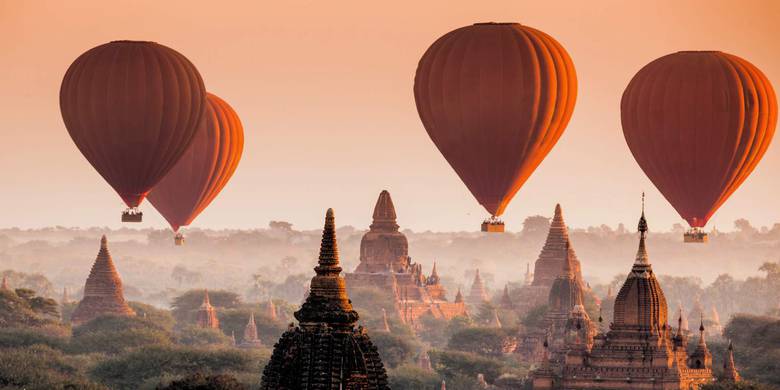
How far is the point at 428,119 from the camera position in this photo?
8162 cm

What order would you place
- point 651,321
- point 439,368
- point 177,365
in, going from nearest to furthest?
point 651,321 → point 177,365 → point 439,368

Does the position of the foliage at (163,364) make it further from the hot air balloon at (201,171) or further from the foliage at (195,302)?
the foliage at (195,302)

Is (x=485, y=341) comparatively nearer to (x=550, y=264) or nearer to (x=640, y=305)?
(x=550, y=264)

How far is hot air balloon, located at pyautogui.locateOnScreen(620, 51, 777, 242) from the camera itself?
86.4 m

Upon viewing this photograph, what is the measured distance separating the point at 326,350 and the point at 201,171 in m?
Result: 42.3

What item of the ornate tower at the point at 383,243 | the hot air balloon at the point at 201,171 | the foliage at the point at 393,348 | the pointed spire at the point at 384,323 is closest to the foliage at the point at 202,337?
the pointed spire at the point at 384,323

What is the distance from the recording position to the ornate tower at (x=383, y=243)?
461 ft

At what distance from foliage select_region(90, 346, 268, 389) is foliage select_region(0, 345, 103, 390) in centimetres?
135

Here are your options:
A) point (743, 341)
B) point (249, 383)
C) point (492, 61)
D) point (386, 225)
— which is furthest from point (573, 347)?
point (386, 225)

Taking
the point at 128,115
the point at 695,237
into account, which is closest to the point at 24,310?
the point at 128,115

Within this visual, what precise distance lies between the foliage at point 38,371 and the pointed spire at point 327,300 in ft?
128

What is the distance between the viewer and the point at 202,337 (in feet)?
456

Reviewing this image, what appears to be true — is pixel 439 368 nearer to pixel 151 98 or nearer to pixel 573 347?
pixel 573 347

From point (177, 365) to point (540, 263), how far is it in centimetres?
4196
